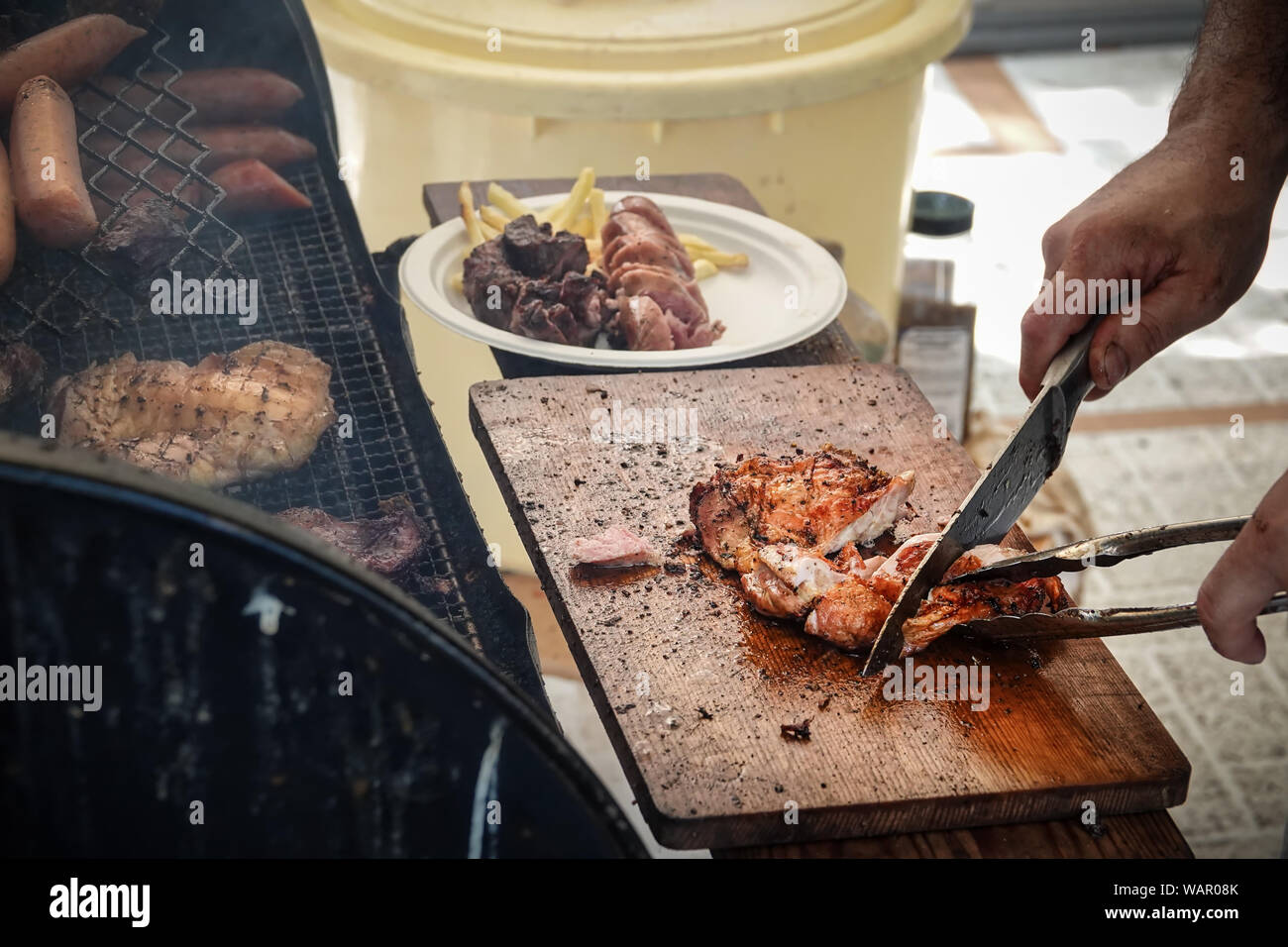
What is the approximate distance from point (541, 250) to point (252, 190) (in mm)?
654

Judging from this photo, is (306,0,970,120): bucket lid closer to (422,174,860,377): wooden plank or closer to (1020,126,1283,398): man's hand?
(422,174,860,377): wooden plank

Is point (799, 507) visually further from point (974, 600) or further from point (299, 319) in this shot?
point (299, 319)

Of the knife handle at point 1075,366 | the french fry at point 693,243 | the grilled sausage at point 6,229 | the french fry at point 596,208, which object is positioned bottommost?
the french fry at point 693,243

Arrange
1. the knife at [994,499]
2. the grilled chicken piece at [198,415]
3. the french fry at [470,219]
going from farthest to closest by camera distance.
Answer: the french fry at [470,219] < the grilled chicken piece at [198,415] < the knife at [994,499]

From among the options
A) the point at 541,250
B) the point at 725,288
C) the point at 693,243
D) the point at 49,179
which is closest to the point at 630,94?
the point at 693,243

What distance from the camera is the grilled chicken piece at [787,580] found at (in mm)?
1809

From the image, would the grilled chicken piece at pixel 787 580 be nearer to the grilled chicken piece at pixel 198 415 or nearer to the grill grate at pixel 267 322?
the grill grate at pixel 267 322

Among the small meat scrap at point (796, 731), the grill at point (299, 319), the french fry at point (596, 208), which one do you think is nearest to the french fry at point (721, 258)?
the french fry at point (596, 208)

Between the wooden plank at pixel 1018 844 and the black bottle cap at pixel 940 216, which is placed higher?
the wooden plank at pixel 1018 844

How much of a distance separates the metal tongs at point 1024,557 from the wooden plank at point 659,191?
91 centimetres

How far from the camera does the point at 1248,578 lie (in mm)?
1503
